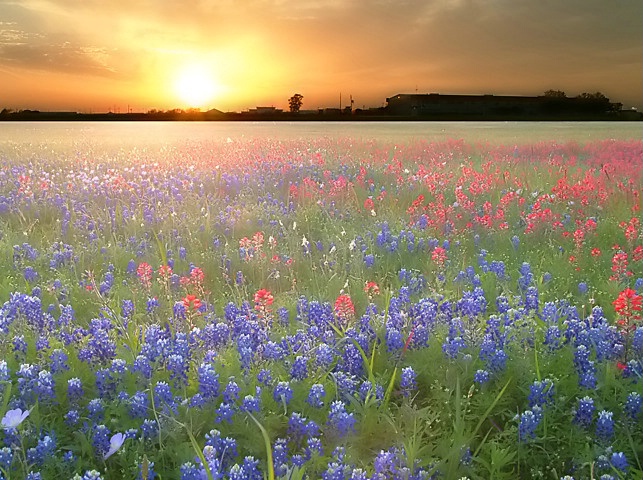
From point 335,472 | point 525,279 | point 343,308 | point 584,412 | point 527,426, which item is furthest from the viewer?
point 525,279

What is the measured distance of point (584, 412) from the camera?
118 inches

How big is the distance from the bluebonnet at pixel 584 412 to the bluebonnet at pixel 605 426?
82 millimetres

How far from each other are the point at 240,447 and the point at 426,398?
1099mm

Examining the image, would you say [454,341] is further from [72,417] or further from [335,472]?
[72,417]

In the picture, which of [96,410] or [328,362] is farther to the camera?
[328,362]

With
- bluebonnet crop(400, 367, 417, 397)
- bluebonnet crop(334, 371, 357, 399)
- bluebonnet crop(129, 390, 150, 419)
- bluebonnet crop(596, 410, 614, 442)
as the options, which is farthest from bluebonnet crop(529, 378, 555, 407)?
bluebonnet crop(129, 390, 150, 419)

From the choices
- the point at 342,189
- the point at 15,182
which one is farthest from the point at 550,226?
the point at 15,182

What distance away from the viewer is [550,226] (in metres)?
6.85

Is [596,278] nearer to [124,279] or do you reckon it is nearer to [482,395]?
[482,395]

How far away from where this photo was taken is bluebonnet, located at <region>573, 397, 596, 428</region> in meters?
2.99

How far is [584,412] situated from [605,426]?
0.14 meters

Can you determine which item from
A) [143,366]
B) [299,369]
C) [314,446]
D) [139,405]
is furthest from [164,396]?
[314,446]

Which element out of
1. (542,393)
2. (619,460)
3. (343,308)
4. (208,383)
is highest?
(343,308)

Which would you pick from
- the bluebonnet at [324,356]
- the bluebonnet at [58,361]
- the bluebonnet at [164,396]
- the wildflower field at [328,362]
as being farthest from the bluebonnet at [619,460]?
the bluebonnet at [58,361]
